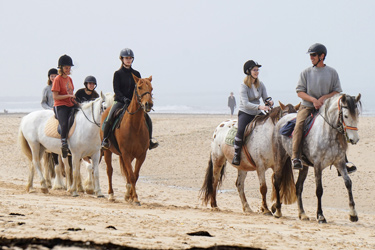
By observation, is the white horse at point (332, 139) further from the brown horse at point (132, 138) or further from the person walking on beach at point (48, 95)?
the person walking on beach at point (48, 95)

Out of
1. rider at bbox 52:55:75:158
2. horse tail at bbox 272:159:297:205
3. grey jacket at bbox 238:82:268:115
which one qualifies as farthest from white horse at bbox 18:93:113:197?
horse tail at bbox 272:159:297:205

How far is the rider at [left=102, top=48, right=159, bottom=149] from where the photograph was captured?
11438 millimetres

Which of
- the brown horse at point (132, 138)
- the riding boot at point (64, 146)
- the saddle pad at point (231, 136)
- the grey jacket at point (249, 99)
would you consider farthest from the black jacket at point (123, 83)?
the grey jacket at point (249, 99)

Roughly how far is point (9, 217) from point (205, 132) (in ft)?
58.8

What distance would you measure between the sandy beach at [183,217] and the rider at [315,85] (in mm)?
1479

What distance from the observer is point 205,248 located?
644 centimetres

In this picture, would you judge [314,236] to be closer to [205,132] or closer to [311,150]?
[311,150]

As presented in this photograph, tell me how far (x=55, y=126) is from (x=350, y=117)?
6117 millimetres

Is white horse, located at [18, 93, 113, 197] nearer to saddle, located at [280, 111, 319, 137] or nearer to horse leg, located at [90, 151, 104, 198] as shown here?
horse leg, located at [90, 151, 104, 198]

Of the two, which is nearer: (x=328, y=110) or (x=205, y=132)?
(x=328, y=110)

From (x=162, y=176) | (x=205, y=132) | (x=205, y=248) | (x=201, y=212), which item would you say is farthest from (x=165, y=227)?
(x=205, y=132)

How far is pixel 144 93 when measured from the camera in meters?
10.6

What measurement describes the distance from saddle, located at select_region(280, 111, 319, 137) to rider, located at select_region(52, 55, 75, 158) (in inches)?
169

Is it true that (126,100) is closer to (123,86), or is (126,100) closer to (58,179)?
(123,86)
